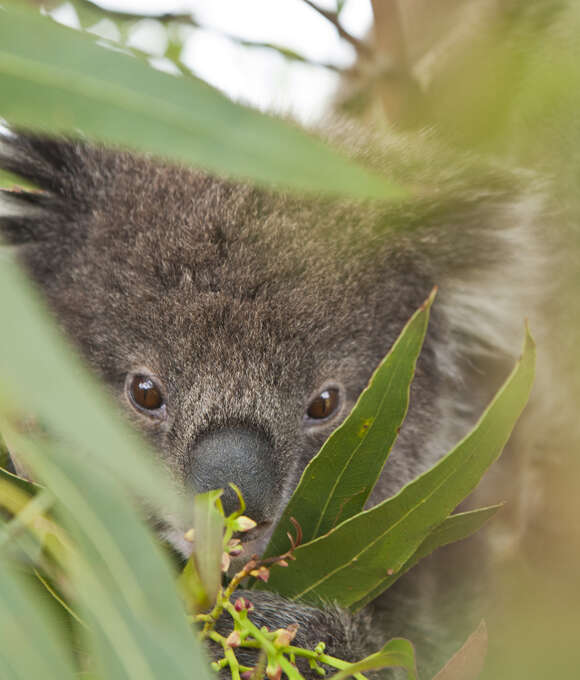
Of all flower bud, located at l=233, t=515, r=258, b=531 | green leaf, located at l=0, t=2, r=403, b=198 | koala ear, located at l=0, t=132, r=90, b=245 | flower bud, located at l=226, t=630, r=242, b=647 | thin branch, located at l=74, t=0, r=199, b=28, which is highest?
thin branch, located at l=74, t=0, r=199, b=28

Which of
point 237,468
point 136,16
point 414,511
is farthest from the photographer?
point 136,16

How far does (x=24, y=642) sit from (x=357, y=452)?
2.24ft

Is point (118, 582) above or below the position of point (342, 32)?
below

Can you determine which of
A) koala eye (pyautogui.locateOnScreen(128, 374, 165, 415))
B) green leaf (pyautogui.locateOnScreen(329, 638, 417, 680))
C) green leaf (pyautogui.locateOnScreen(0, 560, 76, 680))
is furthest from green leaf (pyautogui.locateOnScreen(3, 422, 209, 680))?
koala eye (pyautogui.locateOnScreen(128, 374, 165, 415))

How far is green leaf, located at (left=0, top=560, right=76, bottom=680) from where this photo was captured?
0.78 m

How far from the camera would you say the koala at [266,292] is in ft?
5.14

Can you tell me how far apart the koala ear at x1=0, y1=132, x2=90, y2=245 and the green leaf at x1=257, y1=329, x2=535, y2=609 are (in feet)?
3.23

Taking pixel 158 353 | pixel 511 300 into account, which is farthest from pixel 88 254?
pixel 511 300

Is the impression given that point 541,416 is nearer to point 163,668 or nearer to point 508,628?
point 508,628

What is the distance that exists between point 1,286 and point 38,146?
1.26m

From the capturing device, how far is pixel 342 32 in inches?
90.8

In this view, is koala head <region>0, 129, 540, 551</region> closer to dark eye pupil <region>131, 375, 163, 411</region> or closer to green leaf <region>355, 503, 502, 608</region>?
dark eye pupil <region>131, 375, 163, 411</region>

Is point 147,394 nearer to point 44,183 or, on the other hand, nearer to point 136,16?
point 44,183

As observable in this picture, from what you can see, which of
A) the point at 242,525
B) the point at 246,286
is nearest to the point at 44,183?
the point at 246,286
